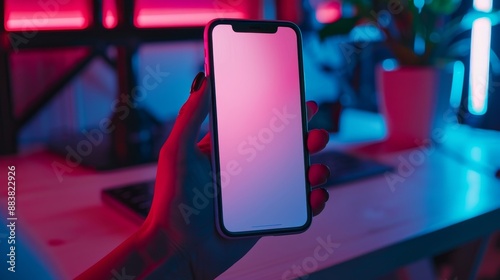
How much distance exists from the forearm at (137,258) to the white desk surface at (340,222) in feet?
0.15

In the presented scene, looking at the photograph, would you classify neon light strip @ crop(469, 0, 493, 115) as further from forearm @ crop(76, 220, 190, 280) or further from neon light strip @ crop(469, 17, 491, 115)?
forearm @ crop(76, 220, 190, 280)

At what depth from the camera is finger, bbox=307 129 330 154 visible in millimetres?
521

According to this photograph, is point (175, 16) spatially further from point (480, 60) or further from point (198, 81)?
point (480, 60)

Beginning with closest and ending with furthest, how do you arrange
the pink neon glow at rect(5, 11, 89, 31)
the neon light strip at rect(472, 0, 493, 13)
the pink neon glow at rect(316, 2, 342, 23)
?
the pink neon glow at rect(5, 11, 89, 31) → the neon light strip at rect(472, 0, 493, 13) → the pink neon glow at rect(316, 2, 342, 23)

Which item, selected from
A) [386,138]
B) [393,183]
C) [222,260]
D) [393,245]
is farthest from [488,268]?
[222,260]

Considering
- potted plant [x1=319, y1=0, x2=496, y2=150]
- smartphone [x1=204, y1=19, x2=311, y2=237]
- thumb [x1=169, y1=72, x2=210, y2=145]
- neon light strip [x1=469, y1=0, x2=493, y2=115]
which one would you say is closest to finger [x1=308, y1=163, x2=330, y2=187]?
smartphone [x1=204, y1=19, x2=311, y2=237]

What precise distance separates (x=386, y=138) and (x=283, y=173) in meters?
0.49

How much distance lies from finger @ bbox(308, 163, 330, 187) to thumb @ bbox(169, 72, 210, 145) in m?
0.13

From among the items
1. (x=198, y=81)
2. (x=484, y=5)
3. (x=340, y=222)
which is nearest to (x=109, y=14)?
(x=198, y=81)

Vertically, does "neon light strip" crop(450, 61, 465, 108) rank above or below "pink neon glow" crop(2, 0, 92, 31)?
below

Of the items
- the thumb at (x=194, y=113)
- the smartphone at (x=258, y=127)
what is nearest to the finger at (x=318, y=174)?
the smartphone at (x=258, y=127)

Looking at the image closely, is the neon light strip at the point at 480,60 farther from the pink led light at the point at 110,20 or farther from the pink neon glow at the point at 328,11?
the pink led light at the point at 110,20

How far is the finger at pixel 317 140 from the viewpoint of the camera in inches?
20.5

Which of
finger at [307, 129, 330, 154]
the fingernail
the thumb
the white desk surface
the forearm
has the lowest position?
the white desk surface
